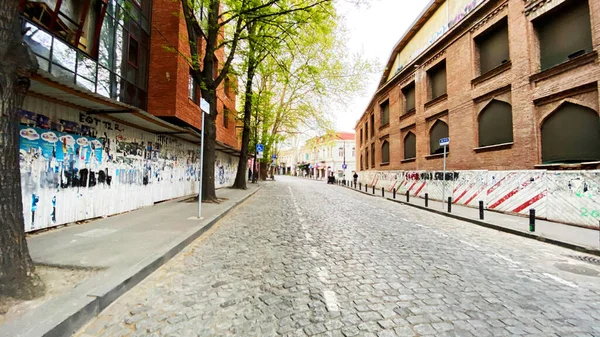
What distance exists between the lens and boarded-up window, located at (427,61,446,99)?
16.7m

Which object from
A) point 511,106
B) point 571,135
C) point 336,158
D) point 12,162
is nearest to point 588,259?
point 571,135

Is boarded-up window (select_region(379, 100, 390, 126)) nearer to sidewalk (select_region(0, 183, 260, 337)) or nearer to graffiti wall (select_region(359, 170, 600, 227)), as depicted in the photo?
graffiti wall (select_region(359, 170, 600, 227))

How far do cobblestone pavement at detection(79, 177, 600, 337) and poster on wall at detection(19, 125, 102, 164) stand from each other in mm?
4011

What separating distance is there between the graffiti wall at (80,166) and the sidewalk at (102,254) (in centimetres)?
53

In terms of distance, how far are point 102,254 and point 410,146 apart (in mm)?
19946

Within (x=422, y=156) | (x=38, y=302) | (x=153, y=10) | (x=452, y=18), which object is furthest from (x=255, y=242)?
(x=452, y=18)

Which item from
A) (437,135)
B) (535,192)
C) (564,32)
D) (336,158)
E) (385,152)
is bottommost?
(535,192)

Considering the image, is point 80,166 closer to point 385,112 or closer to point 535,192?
point 535,192

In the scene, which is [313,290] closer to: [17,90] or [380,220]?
[17,90]

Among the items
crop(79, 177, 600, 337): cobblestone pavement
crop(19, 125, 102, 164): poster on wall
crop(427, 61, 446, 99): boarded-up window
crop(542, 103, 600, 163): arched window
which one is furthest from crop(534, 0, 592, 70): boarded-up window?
crop(19, 125, 102, 164): poster on wall

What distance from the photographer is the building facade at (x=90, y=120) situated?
18.8 ft

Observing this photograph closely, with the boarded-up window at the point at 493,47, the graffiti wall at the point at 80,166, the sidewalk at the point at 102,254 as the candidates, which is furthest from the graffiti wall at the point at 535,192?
the graffiti wall at the point at 80,166

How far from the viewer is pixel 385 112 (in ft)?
83.8

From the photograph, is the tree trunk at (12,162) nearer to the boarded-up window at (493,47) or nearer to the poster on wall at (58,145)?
the poster on wall at (58,145)
